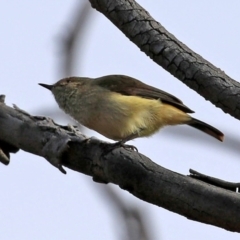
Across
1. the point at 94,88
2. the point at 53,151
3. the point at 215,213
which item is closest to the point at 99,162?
the point at 53,151

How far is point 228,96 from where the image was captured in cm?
308

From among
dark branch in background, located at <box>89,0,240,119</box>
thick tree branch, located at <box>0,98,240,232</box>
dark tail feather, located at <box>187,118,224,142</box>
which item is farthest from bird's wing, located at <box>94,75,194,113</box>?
dark branch in background, located at <box>89,0,240,119</box>

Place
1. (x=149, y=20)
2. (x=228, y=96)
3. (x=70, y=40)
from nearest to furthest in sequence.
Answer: (x=70, y=40) < (x=228, y=96) < (x=149, y=20)

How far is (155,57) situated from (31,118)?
2.57 feet

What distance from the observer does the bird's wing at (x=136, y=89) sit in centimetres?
513

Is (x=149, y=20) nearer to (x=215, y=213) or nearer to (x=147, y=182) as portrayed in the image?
(x=147, y=182)

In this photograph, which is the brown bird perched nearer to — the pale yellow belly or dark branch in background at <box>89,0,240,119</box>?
the pale yellow belly

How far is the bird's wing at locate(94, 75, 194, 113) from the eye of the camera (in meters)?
5.13

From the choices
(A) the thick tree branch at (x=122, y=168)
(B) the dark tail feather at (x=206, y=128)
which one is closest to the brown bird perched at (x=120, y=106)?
(B) the dark tail feather at (x=206, y=128)

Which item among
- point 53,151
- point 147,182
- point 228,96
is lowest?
point 53,151

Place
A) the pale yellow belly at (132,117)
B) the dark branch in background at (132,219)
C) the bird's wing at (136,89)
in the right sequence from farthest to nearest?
1. the bird's wing at (136,89)
2. the pale yellow belly at (132,117)
3. the dark branch in background at (132,219)

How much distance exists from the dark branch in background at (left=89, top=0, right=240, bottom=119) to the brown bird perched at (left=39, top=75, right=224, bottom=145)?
4.59 ft

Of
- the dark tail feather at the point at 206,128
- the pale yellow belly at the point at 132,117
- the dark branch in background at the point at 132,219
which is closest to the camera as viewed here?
the dark branch in background at the point at 132,219

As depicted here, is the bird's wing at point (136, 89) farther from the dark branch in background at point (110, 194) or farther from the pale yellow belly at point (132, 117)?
the dark branch in background at point (110, 194)
